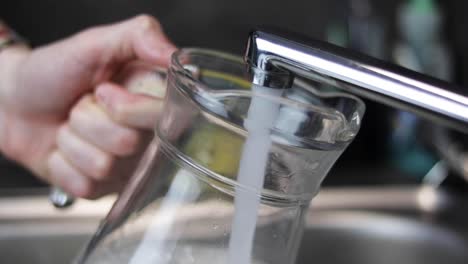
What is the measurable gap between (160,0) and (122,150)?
386mm

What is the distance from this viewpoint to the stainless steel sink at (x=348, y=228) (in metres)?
0.68

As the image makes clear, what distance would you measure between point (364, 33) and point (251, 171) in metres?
0.58

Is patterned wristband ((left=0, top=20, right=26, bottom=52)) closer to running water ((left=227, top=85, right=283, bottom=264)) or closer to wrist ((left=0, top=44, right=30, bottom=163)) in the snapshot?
wrist ((left=0, top=44, right=30, bottom=163))

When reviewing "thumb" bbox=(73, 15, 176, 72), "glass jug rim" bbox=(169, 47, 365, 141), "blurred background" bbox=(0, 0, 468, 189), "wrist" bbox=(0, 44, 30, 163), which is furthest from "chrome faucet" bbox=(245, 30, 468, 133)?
"blurred background" bbox=(0, 0, 468, 189)

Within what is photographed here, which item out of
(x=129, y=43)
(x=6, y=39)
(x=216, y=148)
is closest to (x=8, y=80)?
(x=6, y=39)

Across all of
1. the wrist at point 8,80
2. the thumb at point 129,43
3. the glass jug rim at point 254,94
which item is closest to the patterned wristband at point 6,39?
the wrist at point 8,80

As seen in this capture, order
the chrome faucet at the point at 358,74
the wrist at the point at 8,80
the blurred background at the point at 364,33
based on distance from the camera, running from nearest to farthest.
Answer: the chrome faucet at the point at 358,74, the wrist at the point at 8,80, the blurred background at the point at 364,33

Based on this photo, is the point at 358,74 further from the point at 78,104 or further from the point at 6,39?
the point at 6,39

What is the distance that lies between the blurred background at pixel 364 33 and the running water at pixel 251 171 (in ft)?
1.57

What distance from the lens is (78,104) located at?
0.53 metres

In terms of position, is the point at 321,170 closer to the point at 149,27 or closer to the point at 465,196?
the point at 149,27

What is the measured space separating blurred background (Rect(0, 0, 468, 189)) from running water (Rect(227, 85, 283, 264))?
478mm

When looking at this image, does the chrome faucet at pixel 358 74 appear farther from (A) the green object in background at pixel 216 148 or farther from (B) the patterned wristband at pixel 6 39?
(B) the patterned wristband at pixel 6 39

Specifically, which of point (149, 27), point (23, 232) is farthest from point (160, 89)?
point (23, 232)
